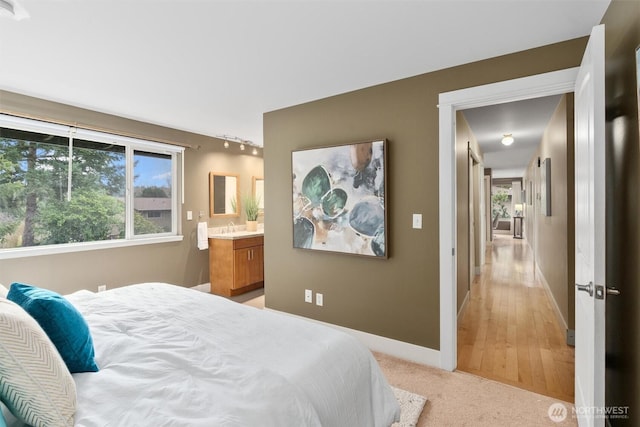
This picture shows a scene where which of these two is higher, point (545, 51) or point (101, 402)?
point (545, 51)

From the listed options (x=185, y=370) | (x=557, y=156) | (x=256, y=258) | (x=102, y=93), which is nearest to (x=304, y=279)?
(x=256, y=258)

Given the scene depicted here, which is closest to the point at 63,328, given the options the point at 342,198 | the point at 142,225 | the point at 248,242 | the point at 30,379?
the point at 30,379

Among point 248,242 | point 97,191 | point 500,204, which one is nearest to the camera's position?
point 97,191

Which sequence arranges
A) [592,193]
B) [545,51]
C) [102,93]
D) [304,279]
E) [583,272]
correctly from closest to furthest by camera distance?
[592,193], [583,272], [545,51], [102,93], [304,279]

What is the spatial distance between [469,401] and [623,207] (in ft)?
4.82

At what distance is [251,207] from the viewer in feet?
16.7

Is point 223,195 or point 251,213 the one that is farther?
point 251,213

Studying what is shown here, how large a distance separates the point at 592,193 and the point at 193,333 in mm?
1940

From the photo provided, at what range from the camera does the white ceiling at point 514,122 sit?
3.48m

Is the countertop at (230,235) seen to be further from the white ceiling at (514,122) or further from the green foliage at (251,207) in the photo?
the white ceiling at (514,122)

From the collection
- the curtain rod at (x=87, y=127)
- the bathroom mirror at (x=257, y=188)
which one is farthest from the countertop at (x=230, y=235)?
the curtain rod at (x=87, y=127)

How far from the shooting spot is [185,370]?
3.91 ft

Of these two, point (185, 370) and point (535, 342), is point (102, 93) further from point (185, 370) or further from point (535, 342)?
point (535, 342)

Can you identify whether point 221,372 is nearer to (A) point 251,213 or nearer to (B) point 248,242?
(B) point 248,242
